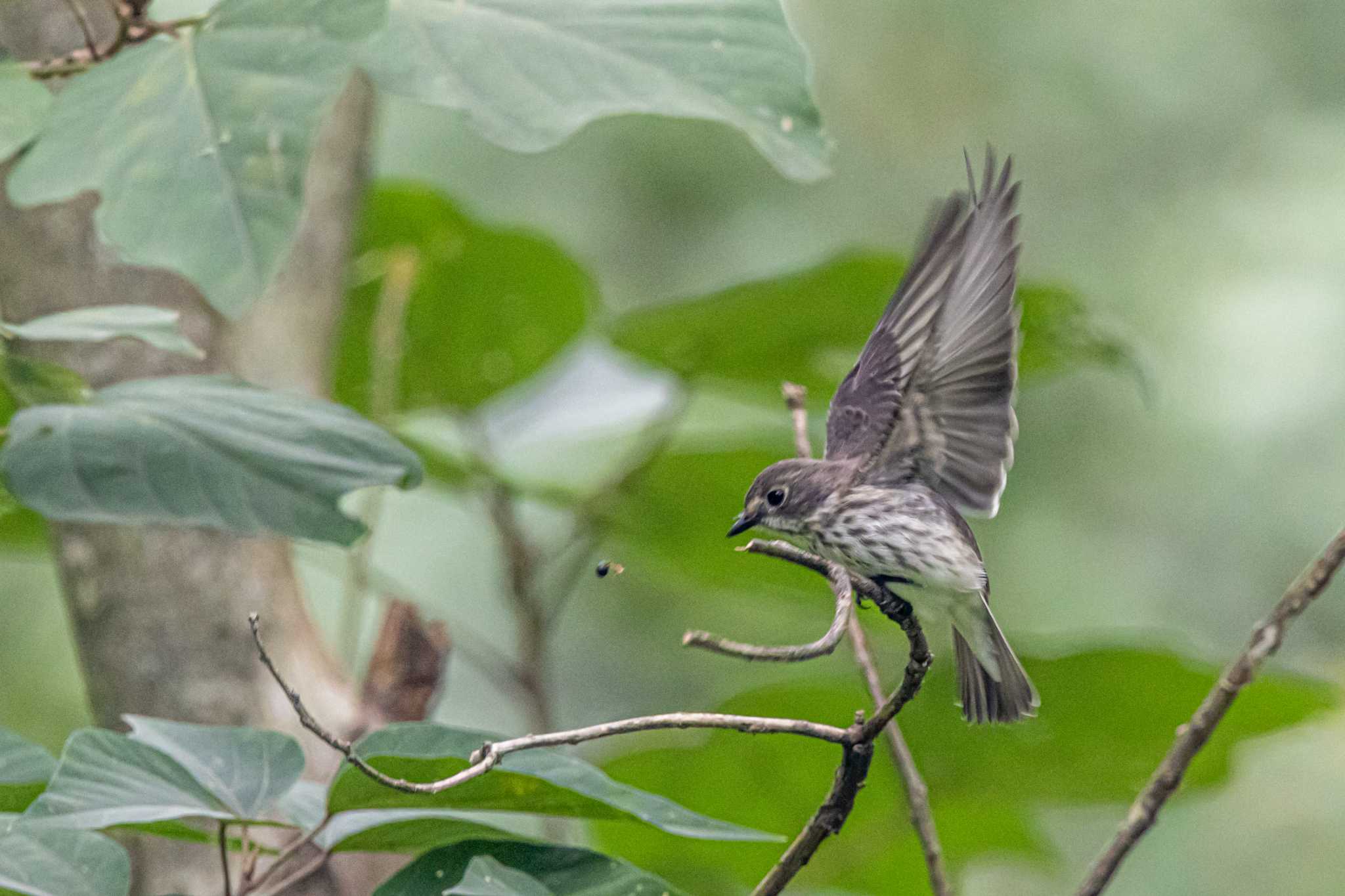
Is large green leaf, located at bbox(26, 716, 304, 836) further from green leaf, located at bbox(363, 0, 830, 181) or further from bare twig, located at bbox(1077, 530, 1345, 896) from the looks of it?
bare twig, located at bbox(1077, 530, 1345, 896)

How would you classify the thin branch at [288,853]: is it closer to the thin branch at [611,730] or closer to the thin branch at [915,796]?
the thin branch at [611,730]

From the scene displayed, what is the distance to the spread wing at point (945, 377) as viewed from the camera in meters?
1.23

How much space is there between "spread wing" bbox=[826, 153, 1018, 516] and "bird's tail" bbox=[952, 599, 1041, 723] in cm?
13

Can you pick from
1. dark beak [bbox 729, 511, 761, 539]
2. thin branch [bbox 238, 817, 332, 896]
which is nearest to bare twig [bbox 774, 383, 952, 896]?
dark beak [bbox 729, 511, 761, 539]

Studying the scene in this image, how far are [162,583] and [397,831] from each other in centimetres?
69

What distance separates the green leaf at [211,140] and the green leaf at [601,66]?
0.09 meters

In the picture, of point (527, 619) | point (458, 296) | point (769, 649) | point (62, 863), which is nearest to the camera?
point (769, 649)

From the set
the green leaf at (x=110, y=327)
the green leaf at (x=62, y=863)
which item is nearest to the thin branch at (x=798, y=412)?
the green leaf at (x=110, y=327)

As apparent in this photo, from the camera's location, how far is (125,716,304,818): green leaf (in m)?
1.07

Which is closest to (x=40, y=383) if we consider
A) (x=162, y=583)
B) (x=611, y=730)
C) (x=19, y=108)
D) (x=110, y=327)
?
(x=110, y=327)

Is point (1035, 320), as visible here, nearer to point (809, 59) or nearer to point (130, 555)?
point (809, 59)

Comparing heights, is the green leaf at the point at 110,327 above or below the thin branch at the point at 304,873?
above

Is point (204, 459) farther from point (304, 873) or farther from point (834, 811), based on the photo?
point (834, 811)

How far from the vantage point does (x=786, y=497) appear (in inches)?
48.5
